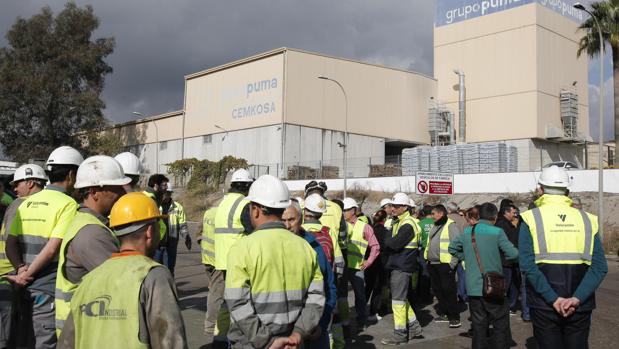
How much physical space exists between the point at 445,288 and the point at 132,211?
706 cm

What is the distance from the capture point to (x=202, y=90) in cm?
5169

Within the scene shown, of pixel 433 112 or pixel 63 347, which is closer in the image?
pixel 63 347

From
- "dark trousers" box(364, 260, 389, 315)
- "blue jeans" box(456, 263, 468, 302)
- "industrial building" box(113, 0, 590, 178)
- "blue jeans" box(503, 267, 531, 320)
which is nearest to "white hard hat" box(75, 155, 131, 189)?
"blue jeans" box(503, 267, 531, 320)

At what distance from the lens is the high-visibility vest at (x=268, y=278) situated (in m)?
3.51

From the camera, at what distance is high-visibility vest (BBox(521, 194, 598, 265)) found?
182 inches

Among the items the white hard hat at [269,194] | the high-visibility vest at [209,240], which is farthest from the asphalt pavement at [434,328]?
the white hard hat at [269,194]

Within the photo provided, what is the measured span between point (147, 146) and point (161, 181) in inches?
2074

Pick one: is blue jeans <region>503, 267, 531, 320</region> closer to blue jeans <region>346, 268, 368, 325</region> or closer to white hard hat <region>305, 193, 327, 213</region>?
blue jeans <region>346, 268, 368, 325</region>

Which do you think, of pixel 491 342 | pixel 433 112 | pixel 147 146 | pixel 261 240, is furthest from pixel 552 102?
pixel 261 240

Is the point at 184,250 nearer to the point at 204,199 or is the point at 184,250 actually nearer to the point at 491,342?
the point at 491,342

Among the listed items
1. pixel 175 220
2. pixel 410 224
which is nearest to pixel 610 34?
pixel 410 224

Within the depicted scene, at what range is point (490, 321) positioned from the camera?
6477mm

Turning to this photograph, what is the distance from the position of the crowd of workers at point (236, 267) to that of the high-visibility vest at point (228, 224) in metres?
0.01

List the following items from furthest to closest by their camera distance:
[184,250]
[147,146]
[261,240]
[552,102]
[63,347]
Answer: [147,146] → [552,102] → [184,250] → [261,240] → [63,347]
